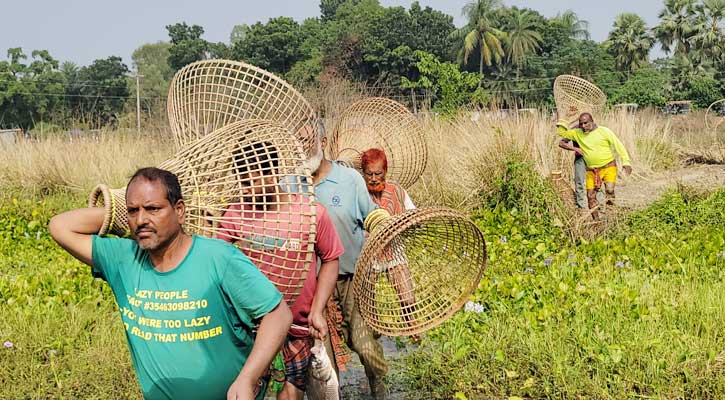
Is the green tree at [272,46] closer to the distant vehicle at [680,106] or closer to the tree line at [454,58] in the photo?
the tree line at [454,58]

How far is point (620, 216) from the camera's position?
920cm

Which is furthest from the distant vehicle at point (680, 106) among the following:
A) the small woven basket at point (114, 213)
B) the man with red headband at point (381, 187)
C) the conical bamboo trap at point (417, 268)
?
the small woven basket at point (114, 213)

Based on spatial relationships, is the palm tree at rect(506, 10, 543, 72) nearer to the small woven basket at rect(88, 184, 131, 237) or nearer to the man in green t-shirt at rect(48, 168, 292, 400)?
the small woven basket at rect(88, 184, 131, 237)

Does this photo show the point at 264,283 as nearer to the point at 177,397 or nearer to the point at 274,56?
the point at 177,397

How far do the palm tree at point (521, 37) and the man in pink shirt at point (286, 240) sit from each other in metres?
54.8

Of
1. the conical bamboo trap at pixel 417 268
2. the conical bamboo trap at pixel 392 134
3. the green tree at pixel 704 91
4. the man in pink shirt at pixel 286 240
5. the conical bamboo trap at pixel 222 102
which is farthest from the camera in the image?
the green tree at pixel 704 91

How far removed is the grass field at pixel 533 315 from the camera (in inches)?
180

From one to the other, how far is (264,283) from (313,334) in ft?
4.28

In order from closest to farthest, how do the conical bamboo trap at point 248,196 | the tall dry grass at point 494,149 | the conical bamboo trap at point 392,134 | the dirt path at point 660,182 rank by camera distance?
the conical bamboo trap at point 248,196 < the conical bamboo trap at point 392,134 < the tall dry grass at point 494,149 < the dirt path at point 660,182

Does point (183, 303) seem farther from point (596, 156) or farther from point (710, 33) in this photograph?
point (710, 33)

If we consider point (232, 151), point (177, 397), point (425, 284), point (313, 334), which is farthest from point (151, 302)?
point (425, 284)

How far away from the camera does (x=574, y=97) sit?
12734mm

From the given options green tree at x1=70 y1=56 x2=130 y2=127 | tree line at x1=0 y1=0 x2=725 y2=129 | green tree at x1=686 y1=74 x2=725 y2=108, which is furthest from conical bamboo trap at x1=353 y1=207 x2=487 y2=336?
green tree at x1=70 y1=56 x2=130 y2=127

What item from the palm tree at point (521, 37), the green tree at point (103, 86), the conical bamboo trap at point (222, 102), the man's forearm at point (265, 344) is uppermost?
the palm tree at point (521, 37)
